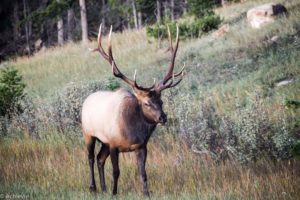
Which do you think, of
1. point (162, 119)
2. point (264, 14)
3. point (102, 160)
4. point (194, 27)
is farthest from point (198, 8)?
point (162, 119)

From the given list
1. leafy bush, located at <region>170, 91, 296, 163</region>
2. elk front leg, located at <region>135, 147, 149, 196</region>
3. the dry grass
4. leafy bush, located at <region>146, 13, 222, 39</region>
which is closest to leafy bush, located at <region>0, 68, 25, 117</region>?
the dry grass

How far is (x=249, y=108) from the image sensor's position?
9352 mm

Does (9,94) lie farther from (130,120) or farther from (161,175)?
(130,120)

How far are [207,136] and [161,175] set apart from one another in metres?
1.43

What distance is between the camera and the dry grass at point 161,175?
727cm

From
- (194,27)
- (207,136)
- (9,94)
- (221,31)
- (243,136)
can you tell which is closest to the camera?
(243,136)

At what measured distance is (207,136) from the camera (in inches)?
381

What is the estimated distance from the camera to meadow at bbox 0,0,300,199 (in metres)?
7.75

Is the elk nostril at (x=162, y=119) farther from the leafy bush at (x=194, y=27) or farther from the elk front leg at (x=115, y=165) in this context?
the leafy bush at (x=194, y=27)

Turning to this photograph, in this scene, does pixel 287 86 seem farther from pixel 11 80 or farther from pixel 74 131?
pixel 11 80

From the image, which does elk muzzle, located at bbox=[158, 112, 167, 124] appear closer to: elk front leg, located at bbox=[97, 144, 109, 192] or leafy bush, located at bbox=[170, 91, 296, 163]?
elk front leg, located at bbox=[97, 144, 109, 192]

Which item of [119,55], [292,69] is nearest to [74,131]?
[292,69]

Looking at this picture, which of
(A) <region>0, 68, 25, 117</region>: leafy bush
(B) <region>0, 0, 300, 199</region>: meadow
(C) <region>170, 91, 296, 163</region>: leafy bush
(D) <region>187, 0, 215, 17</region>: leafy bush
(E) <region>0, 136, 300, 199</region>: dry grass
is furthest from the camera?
(D) <region>187, 0, 215, 17</region>: leafy bush

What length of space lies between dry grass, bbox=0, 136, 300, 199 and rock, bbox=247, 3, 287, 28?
902 centimetres
